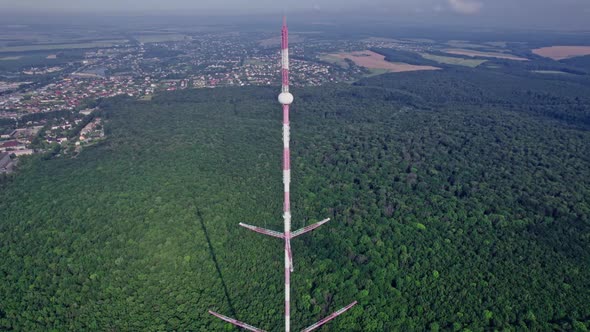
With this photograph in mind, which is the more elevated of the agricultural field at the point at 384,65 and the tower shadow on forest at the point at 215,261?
the agricultural field at the point at 384,65

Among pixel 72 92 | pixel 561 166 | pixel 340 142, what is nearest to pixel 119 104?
pixel 72 92

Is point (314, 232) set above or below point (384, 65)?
below

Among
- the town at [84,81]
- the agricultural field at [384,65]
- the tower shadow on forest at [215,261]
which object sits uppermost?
the agricultural field at [384,65]

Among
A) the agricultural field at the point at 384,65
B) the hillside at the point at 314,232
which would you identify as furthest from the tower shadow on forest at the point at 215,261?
the agricultural field at the point at 384,65

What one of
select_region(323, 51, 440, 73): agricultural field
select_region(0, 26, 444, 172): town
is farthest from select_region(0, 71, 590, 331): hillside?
select_region(323, 51, 440, 73): agricultural field

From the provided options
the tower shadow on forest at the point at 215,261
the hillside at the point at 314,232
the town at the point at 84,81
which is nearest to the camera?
the hillside at the point at 314,232

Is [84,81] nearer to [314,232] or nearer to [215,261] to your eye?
[215,261]

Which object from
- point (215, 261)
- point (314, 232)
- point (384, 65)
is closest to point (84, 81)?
point (384, 65)

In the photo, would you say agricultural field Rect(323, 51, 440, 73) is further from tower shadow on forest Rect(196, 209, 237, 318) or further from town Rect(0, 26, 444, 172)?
tower shadow on forest Rect(196, 209, 237, 318)

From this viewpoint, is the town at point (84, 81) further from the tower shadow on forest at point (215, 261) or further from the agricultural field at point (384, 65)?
the tower shadow on forest at point (215, 261)
